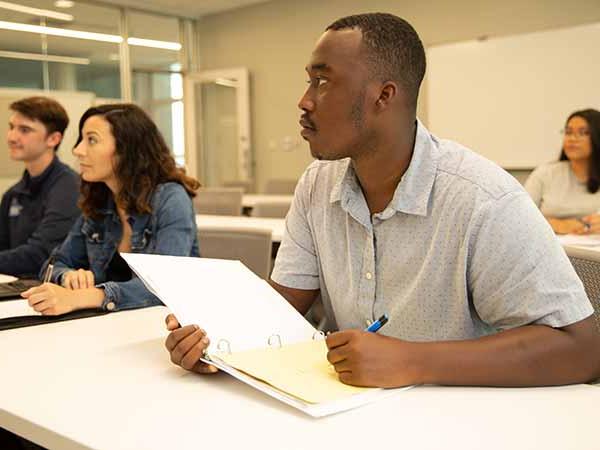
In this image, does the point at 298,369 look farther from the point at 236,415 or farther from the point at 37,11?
the point at 37,11

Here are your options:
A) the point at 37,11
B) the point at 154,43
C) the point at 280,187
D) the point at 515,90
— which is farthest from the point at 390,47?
the point at 154,43

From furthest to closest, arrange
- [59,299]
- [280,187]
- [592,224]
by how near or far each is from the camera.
→ [280,187] → [592,224] → [59,299]

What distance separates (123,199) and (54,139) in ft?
3.81

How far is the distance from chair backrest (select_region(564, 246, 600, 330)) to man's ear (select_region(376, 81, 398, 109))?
1.65 feet

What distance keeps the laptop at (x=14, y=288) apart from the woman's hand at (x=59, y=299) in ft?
0.99

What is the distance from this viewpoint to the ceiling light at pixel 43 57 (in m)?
6.77

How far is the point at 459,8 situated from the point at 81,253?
17.1 feet

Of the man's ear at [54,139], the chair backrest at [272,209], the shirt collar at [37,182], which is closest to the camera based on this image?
the shirt collar at [37,182]

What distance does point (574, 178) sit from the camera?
3727 mm

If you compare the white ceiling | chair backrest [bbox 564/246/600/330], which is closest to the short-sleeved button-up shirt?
chair backrest [bbox 564/246/600/330]

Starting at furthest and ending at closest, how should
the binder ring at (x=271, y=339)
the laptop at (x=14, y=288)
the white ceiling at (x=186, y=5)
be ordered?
the white ceiling at (x=186, y=5) → the laptop at (x=14, y=288) → the binder ring at (x=271, y=339)

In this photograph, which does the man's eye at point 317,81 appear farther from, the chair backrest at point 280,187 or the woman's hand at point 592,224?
the chair backrest at point 280,187

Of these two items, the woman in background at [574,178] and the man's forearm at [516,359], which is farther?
the woman in background at [574,178]

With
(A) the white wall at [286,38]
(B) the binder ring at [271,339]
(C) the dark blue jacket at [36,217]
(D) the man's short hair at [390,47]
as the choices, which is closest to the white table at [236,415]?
(B) the binder ring at [271,339]
